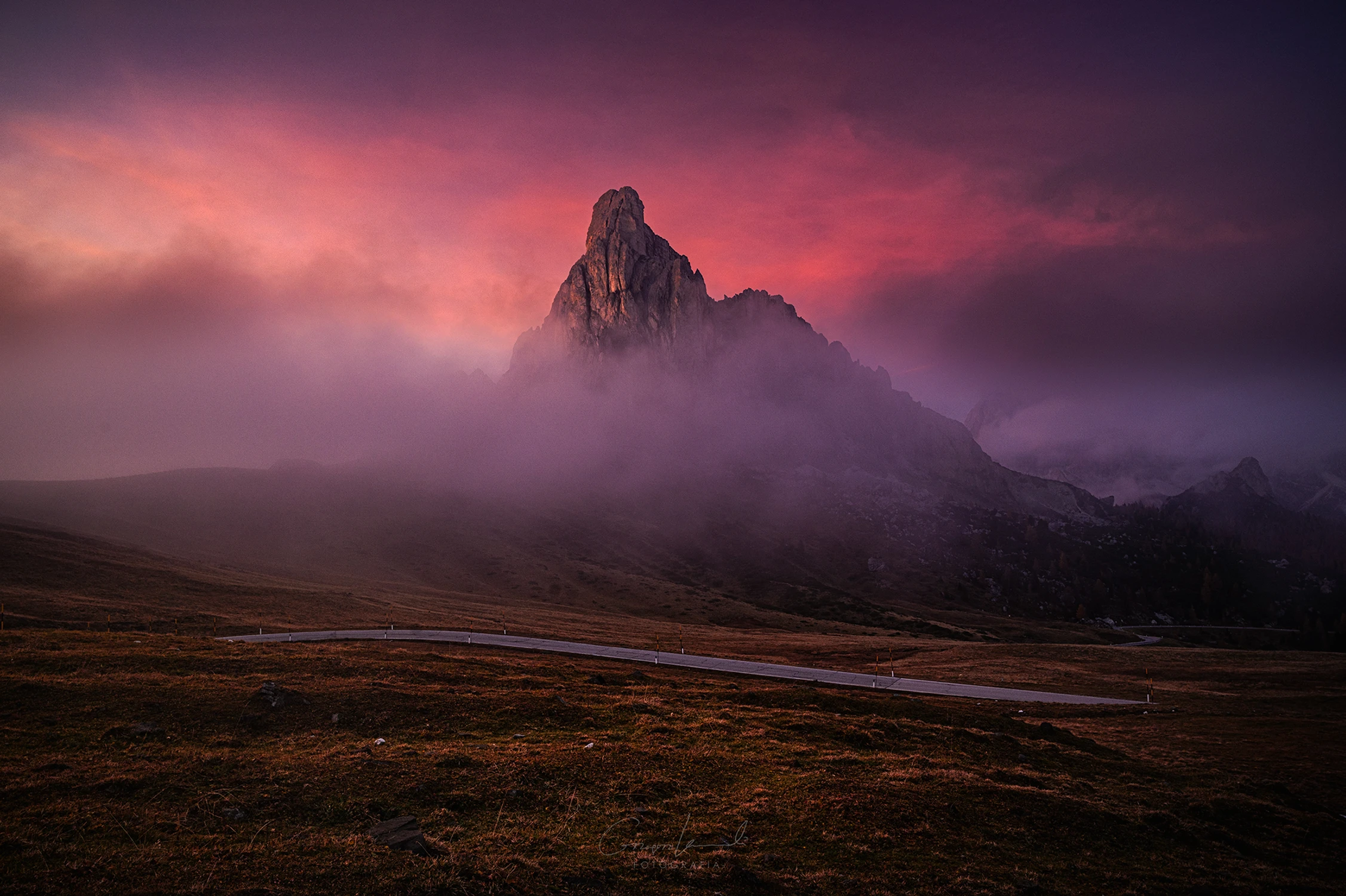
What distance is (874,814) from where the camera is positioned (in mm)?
20516

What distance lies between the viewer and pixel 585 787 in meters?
21.2

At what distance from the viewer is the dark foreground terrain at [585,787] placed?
50.2 feet

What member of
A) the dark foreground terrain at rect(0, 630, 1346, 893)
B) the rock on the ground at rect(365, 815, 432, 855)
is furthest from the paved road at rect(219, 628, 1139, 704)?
the rock on the ground at rect(365, 815, 432, 855)

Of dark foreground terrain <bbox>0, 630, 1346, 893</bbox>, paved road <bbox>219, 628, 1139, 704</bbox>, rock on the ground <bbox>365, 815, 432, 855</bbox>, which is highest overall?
rock on the ground <bbox>365, 815, 432, 855</bbox>

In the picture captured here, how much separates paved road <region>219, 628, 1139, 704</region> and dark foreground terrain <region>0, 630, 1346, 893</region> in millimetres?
13261

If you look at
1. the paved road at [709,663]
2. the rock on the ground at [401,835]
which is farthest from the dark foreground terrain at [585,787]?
the paved road at [709,663]

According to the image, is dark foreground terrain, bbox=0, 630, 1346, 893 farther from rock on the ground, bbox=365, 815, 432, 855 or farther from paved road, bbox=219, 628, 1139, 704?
paved road, bbox=219, 628, 1139, 704

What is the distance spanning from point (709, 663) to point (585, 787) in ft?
132

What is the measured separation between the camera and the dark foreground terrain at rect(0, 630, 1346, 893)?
1531cm

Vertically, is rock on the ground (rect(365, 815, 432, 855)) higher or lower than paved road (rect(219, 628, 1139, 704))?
higher

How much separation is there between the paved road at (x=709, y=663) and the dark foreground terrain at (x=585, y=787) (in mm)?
13261

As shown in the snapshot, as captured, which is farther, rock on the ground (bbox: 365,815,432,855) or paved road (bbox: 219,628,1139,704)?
paved road (bbox: 219,628,1139,704)

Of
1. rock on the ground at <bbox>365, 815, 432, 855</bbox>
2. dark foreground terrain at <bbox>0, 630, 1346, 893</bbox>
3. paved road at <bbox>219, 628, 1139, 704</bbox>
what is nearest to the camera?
dark foreground terrain at <bbox>0, 630, 1346, 893</bbox>

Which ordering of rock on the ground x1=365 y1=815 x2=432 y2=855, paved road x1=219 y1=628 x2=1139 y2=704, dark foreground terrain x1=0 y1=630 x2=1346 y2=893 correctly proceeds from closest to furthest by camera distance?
dark foreground terrain x1=0 y1=630 x2=1346 y2=893 → rock on the ground x1=365 y1=815 x2=432 y2=855 → paved road x1=219 y1=628 x2=1139 y2=704
